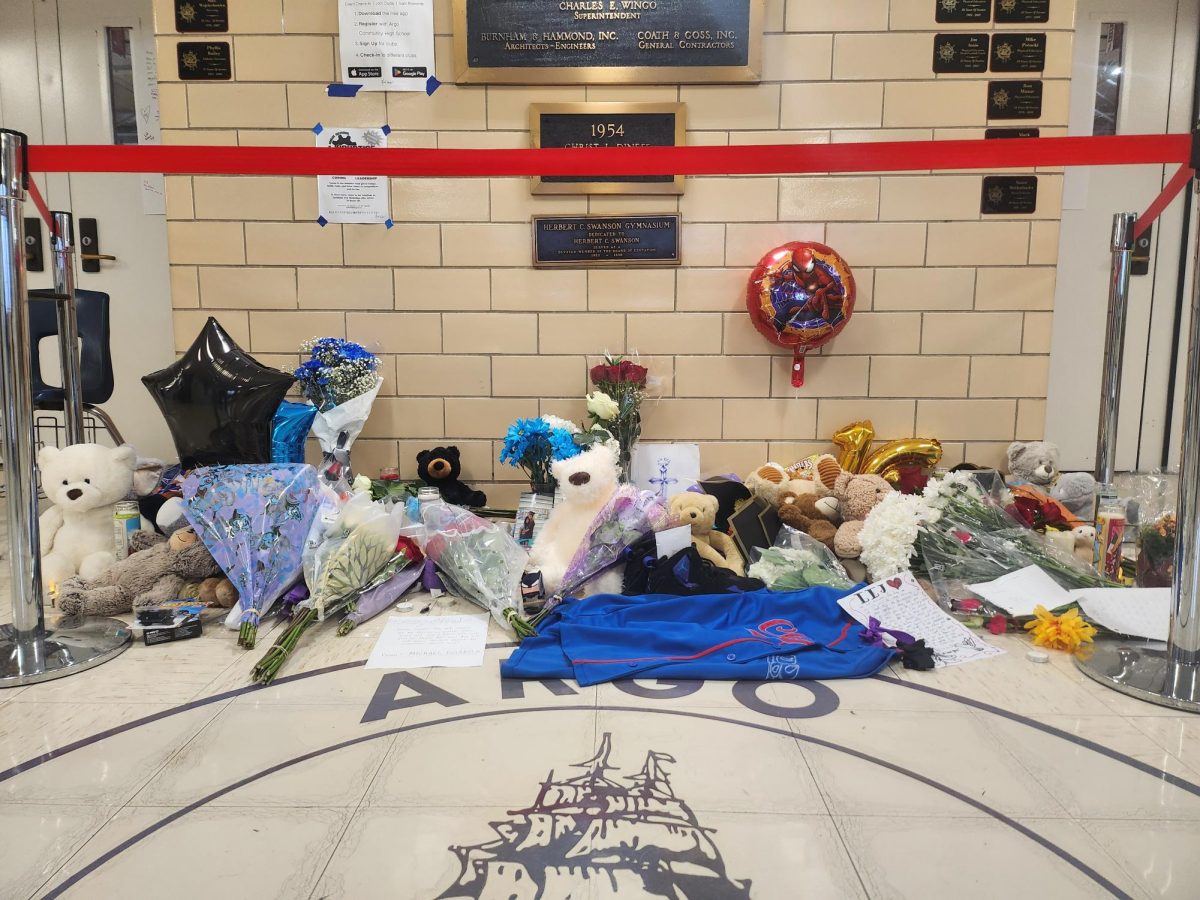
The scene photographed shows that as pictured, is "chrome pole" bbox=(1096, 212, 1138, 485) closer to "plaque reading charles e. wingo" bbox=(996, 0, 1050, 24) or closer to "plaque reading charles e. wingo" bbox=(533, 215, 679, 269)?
"plaque reading charles e. wingo" bbox=(996, 0, 1050, 24)

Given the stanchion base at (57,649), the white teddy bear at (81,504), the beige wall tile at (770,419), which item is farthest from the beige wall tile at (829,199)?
the stanchion base at (57,649)

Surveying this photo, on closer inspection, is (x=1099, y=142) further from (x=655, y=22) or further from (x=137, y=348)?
(x=137, y=348)

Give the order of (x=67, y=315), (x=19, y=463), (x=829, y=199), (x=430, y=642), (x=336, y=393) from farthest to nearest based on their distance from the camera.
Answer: (x=829, y=199), (x=336, y=393), (x=67, y=315), (x=430, y=642), (x=19, y=463)

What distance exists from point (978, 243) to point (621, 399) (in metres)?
1.47

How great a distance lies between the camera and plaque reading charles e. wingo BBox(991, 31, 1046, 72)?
8.72ft

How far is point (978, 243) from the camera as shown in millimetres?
2771

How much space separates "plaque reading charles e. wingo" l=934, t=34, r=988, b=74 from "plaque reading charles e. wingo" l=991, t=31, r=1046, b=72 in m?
0.04

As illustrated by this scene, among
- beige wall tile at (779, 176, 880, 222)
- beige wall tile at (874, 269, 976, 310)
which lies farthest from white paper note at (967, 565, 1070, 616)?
beige wall tile at (779, 176, 880, 222)

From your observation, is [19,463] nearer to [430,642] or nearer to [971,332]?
[430,642]

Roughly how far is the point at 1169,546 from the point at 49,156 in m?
3.02

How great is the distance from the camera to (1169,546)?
2.01 meters

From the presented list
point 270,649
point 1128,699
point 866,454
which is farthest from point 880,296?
point 270,649

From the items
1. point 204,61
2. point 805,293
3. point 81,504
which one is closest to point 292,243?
point 204,61

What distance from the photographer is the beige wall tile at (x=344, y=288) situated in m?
2.82
